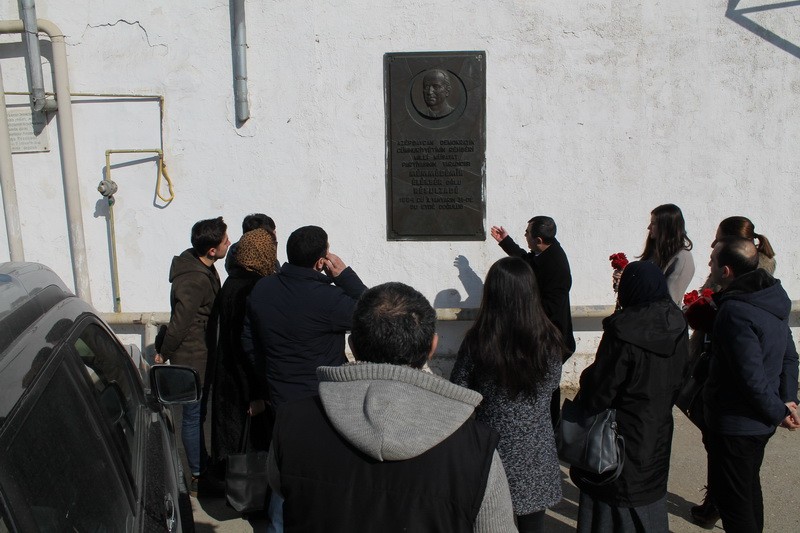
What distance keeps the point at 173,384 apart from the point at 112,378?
37cm

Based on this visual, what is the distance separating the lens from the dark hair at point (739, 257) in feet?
11.1

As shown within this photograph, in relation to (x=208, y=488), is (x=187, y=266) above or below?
above

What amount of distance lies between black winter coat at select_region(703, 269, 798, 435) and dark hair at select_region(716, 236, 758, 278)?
0.23 ft

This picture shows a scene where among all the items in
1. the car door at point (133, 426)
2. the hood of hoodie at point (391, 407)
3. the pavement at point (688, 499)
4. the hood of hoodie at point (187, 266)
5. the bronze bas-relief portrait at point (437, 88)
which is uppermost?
the bronze bas-relief portrait at point (437, 88)

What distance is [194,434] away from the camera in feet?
14.5

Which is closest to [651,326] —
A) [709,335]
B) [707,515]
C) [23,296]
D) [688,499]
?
[709,335]

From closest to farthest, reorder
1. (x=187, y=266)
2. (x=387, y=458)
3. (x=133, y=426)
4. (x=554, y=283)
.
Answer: (x=387, y=458) < (x=133, y=426) < (x=187, y=266) < (x=554, y=283)

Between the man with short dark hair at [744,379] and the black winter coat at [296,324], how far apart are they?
1.78 m

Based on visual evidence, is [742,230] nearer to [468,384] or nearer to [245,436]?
[468,384]

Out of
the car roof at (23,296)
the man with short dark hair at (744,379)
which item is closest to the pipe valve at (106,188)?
the car roof at (23,296)

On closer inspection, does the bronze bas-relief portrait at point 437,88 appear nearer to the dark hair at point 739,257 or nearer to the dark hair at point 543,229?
the dark hair at point 543,229

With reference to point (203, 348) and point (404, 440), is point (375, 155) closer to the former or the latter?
point (203, 348)

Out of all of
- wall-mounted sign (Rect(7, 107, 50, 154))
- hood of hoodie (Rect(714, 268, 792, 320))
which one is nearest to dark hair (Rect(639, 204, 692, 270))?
hood of hoodie (Rect(714, 268, 792, 320))

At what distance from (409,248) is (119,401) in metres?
3.73
